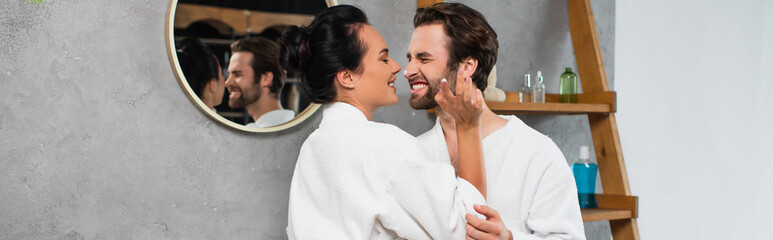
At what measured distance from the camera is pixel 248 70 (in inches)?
71.0

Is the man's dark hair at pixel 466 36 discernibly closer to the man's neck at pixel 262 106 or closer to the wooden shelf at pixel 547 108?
the wooden shelf at pixel 547 108

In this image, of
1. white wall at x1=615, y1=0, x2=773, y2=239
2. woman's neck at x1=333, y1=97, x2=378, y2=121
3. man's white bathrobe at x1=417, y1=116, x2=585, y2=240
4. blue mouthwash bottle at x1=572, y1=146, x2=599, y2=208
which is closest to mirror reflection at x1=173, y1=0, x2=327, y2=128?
woman's neck at x1=333, y1=97, x2=378, y2=121

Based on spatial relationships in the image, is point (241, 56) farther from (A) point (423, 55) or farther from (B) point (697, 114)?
(B) point (697, 114)

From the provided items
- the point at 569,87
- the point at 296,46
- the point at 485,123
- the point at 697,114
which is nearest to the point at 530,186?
the point at 485,123

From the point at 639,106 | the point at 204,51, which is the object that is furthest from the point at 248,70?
the point at 639,106

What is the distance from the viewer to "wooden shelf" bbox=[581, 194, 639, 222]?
6.67 ft

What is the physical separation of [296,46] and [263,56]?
449 millimetres

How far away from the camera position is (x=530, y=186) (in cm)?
156

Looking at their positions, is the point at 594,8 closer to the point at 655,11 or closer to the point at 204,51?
the point at 655,11

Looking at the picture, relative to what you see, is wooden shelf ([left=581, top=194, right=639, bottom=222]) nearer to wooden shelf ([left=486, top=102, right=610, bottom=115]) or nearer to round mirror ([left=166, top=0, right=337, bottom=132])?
wooden shelf ([left=486, top=102, right=610, bottom=115])

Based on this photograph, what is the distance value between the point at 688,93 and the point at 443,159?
1641 millimetres

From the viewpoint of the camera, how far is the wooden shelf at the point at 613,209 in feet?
6.67

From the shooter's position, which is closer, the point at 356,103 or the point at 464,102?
the point at 464,102

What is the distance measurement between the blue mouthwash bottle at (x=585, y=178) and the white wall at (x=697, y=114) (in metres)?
0.36
